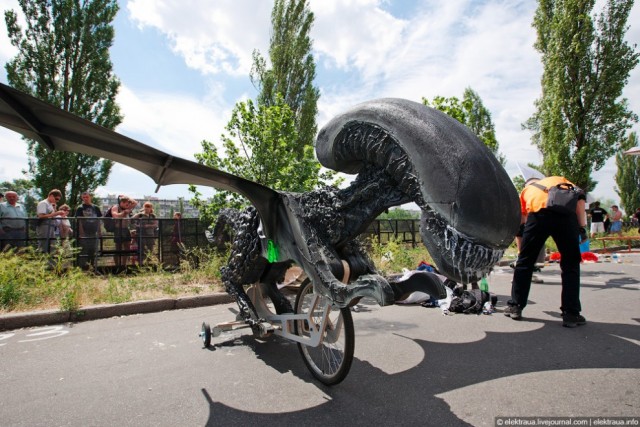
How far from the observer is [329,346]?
3.25 m

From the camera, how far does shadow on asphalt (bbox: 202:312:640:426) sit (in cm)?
256

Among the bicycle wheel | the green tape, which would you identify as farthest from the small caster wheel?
the green tape

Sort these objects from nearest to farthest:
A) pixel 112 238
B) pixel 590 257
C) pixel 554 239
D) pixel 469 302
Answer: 1. pixel 554 239
2. pixel 469 302
3. pixel 112 238
4. pixel 590 257

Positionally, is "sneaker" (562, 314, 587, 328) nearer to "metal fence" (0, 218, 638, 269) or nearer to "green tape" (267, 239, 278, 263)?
"green tape" (267, 239, 278, 263)

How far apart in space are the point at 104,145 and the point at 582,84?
18.2 m

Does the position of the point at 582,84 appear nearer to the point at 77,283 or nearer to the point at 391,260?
the point at 391,260

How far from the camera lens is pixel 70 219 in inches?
320

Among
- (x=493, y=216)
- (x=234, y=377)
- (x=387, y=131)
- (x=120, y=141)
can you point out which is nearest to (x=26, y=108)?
(x=120, y=141)

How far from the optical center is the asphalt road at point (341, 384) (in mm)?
2596

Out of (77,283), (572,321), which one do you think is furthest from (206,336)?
(572,321)

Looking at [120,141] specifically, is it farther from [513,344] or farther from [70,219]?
[70,219]

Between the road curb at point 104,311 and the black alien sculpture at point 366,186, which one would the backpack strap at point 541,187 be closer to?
the black alien sculpture at point 366,186

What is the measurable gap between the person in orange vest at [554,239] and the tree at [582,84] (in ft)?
42.4

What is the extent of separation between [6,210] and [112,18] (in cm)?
1253
